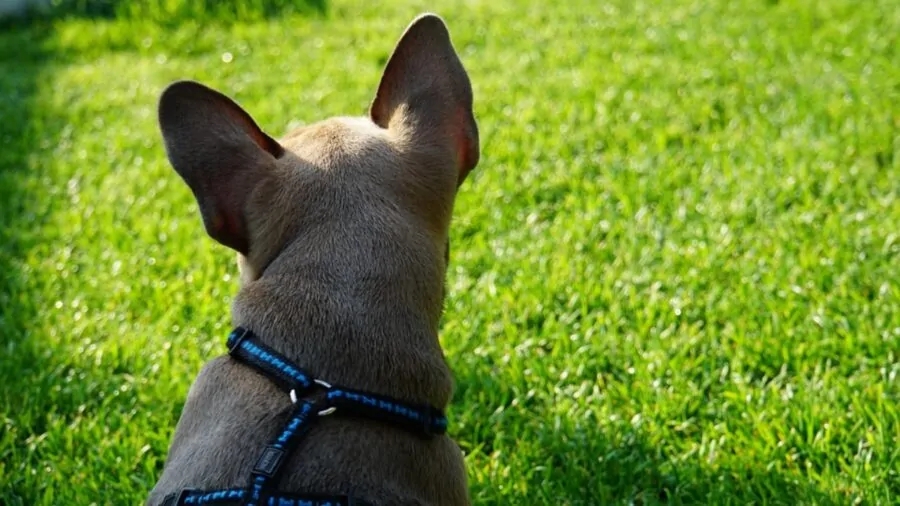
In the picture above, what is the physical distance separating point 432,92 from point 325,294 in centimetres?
70

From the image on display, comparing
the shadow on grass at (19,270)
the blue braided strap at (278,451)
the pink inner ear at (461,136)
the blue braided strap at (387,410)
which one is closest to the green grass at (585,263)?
the shadow on grass at (19,270)

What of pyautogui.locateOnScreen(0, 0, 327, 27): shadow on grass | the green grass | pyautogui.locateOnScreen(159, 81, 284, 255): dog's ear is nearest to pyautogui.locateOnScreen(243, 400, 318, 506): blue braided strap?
pyautogui.locateOnScreen(159, 81, 284, 255): dog's ear

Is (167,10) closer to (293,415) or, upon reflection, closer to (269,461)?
(293,415)

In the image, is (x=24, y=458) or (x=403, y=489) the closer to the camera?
(x=403, y=489)

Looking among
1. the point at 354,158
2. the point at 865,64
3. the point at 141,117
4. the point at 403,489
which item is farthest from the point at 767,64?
the point at 403,489

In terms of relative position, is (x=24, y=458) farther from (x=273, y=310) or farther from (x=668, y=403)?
(x=668, y=403)

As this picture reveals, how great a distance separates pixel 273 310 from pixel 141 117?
15.3 feet

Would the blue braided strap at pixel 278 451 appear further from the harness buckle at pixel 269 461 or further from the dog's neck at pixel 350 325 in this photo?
the dog's neck at pixel 350 325

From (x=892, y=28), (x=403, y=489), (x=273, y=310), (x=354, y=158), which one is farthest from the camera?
(x=892, y=28)

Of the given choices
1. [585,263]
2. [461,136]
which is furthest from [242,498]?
[585,263]

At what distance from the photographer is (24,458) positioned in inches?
145

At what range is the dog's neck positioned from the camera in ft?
7.80

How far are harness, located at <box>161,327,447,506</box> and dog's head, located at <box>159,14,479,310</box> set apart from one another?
0.28 m

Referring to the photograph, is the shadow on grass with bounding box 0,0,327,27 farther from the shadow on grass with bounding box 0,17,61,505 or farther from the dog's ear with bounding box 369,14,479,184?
the dog's ear with bounding box 369,14,479,184
